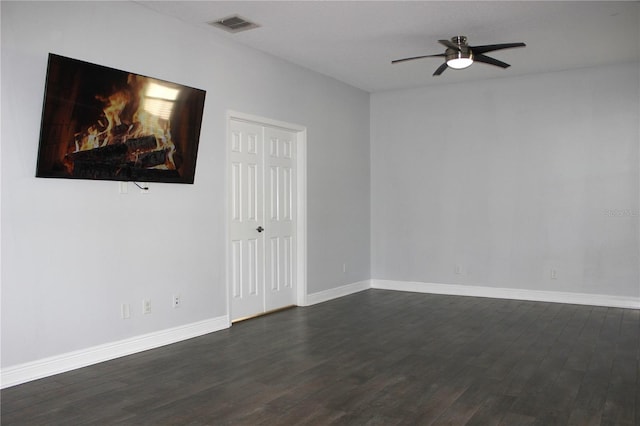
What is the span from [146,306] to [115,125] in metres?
1.54

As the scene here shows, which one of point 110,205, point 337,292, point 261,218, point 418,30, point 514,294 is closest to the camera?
point 110,205

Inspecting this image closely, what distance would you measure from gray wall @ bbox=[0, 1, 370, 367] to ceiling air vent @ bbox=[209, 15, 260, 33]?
0.67ft

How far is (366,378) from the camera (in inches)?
147


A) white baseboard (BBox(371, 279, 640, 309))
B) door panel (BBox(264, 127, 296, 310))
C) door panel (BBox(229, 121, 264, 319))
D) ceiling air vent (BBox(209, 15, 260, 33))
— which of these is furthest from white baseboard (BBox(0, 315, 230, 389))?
white baseboard (BBox(371, 279, 640, 309))

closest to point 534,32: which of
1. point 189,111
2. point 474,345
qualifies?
point 474,345

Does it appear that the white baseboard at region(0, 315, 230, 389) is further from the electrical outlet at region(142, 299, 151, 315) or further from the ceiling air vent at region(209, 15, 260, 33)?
the ceiling air vent at region(209, 15, 260, 33)

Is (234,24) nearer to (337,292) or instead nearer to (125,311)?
(125,311)

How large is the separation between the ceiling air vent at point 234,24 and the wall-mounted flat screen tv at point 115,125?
661 mm

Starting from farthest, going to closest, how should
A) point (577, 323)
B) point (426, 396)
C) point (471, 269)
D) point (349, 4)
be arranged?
1. point (471, 269)
2. point (577, 323)
3. point (349, 4)
4. point (426, 396)

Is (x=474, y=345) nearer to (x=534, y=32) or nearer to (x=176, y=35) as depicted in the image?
(x=534, y=32)

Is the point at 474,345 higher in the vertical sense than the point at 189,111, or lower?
lower

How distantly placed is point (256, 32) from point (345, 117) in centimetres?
250

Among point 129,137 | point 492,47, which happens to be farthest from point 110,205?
point 492,47

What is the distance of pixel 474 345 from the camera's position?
4.63 meters
